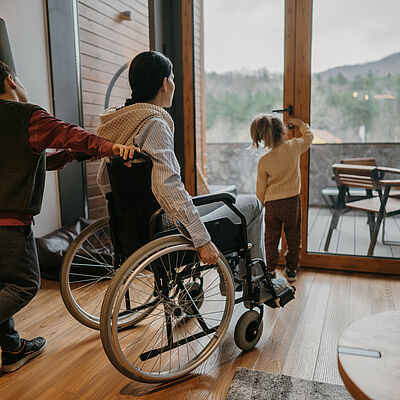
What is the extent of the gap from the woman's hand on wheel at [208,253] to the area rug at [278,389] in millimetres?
485

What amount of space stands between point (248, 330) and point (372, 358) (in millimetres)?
829

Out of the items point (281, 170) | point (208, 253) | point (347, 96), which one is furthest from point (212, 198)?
point (347, 96)

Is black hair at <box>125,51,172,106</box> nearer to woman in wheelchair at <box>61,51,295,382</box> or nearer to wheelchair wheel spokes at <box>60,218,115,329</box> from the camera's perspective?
woman in wheelchair at <box>61,51,295,382</box>

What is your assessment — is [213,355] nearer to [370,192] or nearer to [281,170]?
[281,170]

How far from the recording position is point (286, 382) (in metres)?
1.52

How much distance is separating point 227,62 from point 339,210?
51.8 inches

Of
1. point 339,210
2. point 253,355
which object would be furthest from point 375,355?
point 339,210

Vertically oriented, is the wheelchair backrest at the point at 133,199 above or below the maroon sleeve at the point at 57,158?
below

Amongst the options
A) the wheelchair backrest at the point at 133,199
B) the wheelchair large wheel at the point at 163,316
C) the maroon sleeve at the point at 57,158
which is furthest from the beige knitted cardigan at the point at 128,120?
the wheelchair large wheel at the point at 163,316

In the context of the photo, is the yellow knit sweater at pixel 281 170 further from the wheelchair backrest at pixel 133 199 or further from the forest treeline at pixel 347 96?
the wheelchair backrest at pixel 133 199

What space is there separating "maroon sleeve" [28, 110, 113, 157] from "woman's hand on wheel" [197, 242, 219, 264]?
47 centimetres

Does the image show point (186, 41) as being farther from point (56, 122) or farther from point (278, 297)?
point (278, 297)

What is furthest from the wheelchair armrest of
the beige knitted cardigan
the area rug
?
the area rug

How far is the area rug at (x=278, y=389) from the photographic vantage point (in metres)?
1.43
